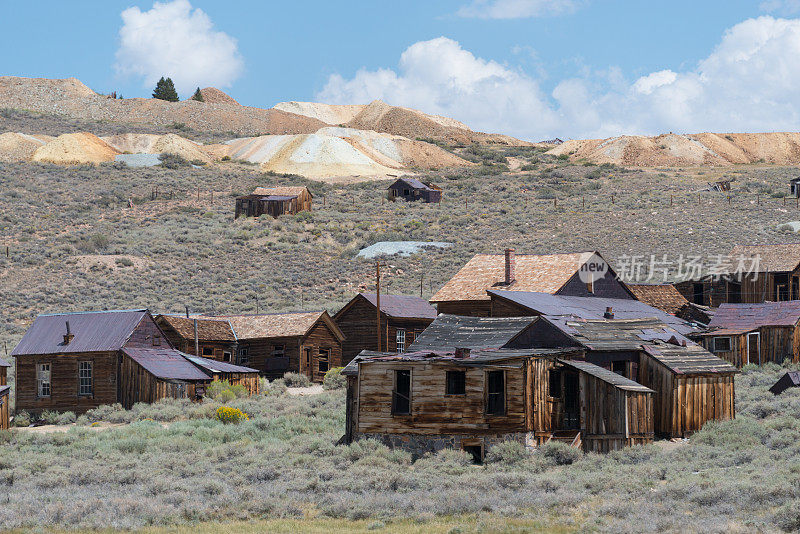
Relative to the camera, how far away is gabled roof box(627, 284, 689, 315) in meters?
49.7

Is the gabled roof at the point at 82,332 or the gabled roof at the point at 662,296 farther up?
the gabled roof at the point at 662,296

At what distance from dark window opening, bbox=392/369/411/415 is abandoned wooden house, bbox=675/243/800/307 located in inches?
1177

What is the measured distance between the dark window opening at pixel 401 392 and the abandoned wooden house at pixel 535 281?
48.8ft

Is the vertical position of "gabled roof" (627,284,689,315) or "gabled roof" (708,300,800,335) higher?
A: "gabled roof" (627,284,689,315)

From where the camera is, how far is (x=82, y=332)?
4056 centimetres

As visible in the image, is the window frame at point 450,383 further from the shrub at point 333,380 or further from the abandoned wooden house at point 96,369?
the shrub at point 333,380

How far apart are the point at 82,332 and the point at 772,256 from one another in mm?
34235

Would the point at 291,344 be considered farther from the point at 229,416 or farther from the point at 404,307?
the point at 229,416

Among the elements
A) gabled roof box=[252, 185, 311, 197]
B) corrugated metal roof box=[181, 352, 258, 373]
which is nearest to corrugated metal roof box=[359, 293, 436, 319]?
corrugated metal roof box=[181, 352, 258, 373]

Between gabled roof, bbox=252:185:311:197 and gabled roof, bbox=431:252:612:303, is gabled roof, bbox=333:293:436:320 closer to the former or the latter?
gabled roof, bbox=431:252:612:303

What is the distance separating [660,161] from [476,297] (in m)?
95.2

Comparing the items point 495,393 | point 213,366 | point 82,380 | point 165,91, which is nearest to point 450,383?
point 495,393

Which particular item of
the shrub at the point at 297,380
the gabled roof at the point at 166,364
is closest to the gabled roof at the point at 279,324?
the shrub at the point at 297,380

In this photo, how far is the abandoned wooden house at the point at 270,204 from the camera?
91938 millimetres
